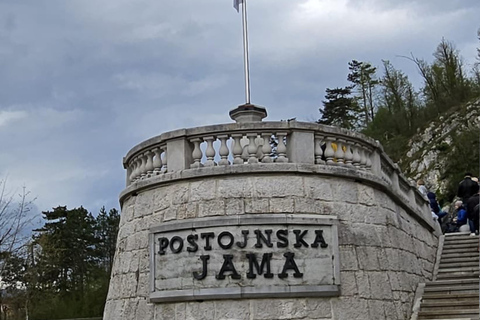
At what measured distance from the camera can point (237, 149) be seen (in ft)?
29.9

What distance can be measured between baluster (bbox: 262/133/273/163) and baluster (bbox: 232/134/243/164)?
0.34 meters

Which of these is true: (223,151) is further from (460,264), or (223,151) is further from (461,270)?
(460,264)

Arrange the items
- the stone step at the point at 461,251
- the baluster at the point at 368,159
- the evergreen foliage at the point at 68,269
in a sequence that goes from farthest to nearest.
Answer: the evergreen foliage at the point at 68,269 < the stone step at the point at 461,251 < the baluster at the point at 368,159

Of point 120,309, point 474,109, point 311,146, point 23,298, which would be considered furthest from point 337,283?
point 474,109

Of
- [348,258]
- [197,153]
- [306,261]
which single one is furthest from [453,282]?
[197,153]

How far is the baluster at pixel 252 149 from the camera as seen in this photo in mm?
9055

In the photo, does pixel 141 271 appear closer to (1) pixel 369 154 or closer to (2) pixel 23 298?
(1) pixel 369 154

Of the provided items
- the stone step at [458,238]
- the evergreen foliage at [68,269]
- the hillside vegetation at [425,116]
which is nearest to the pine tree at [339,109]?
the hillside vegetation at [425,116]

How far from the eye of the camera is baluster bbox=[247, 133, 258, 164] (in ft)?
29.7

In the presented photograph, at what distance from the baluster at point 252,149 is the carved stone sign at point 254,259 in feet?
2.83

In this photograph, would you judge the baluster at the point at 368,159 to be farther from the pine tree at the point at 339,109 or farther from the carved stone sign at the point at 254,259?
the pine tree at the point at 339,109

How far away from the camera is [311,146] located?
30.4 feet

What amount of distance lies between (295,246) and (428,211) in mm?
7456

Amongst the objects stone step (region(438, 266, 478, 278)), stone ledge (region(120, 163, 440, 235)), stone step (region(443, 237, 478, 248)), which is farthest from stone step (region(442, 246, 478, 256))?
stone ledge (region(120, 163, 440, 235))
